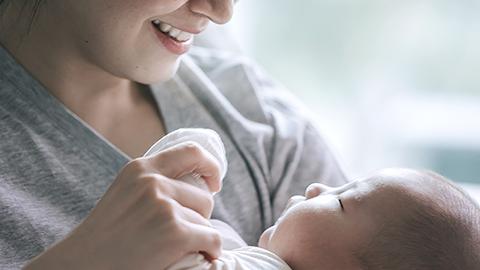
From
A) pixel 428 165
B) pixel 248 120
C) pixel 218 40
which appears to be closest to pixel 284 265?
pixel 248 120

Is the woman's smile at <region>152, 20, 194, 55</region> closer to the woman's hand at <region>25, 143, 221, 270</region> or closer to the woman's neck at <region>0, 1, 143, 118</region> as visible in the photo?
the woman's neck at <region>0, 1, 143, 118</region>

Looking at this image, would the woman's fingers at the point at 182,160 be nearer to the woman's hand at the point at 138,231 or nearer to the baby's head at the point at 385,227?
the woman's hand at the point at 138,231

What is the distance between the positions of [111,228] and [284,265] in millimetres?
223

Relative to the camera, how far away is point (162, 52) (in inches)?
42.7

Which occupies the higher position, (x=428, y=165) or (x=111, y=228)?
(x=111, y=228)

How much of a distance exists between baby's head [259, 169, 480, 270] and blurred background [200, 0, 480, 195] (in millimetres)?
1023

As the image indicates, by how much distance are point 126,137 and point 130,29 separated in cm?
21

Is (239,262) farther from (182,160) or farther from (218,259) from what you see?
(182,160)

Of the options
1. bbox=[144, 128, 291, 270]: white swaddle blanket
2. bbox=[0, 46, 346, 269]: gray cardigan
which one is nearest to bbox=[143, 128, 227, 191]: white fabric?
bbox=[144, 128, 291, 270]: white swaddle blanket

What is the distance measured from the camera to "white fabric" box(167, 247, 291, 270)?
0.79 meters

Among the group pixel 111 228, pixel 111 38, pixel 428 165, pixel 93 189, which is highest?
pixel 111 38

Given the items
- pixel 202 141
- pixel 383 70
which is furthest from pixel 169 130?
pixel 383 70

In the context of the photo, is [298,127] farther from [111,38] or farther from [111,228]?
A: [111,228]

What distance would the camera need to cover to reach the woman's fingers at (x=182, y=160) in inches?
32.4
